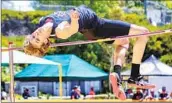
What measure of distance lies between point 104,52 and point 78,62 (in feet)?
1.67

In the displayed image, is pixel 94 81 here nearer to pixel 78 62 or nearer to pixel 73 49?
pixel 78 62

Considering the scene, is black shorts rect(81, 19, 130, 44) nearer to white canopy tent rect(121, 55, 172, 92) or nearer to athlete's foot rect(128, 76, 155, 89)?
athlete's foot rect(128, 76, 155, 89)

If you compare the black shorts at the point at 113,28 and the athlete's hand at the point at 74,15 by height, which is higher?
the athlete's hand at the point at 74,15

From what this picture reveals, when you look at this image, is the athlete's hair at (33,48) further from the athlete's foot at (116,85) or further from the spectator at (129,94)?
the spectator at (129,94)

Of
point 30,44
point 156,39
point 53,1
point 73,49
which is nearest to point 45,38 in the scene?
point 30,44

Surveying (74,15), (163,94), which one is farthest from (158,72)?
(74,15)

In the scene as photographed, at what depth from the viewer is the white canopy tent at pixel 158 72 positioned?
548 centimetres

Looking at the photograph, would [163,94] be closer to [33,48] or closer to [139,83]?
[139,83]

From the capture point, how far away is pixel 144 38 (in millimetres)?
3389

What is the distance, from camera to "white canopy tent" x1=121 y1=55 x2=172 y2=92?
5.48m

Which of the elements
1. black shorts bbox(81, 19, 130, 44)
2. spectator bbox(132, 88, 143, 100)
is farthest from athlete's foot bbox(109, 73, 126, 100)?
spectator bbox(132, 88, 143, 100)

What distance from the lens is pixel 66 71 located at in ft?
24.9

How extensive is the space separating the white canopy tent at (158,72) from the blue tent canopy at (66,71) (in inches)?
48.8

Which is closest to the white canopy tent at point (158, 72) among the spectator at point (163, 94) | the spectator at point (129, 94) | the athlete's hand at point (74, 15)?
the spectator at point (163, 94)
